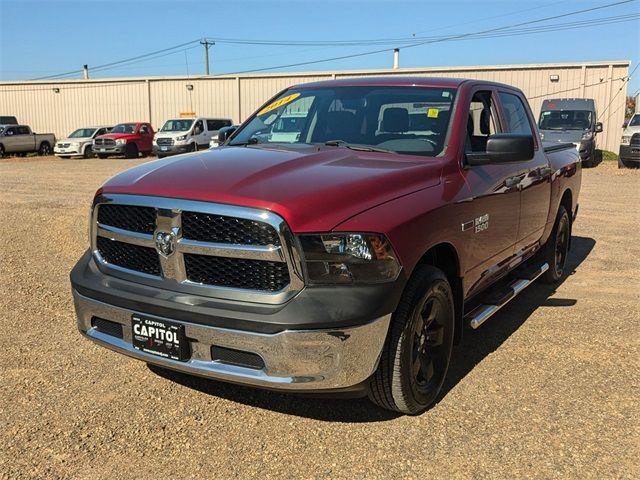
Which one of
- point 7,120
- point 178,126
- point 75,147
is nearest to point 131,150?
point 75,147

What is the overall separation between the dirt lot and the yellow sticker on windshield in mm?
2168

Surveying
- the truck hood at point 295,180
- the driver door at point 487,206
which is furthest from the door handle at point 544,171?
the truck hood at point 295,180

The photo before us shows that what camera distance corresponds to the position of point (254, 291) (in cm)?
280

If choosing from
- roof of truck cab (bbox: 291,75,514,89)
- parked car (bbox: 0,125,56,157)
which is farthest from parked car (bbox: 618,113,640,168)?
parked car (bbox: 0,125,56,157)

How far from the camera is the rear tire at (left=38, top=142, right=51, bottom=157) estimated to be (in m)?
33.6

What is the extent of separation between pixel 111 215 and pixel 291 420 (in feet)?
4.92

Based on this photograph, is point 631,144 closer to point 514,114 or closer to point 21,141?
point 514,114

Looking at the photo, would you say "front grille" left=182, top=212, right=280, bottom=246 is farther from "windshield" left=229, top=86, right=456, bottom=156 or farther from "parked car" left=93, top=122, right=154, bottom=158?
"parked car" left=93, top=122, right=154, bottom=158

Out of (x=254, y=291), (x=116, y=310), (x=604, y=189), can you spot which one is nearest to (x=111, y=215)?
(x=116, y=310)

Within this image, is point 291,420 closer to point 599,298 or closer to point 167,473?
point 167,473

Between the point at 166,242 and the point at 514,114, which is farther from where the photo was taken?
the point at 514,114

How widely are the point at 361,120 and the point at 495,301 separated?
161 centimetres

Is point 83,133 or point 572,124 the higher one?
point 572,124

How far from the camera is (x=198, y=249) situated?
286 cm
